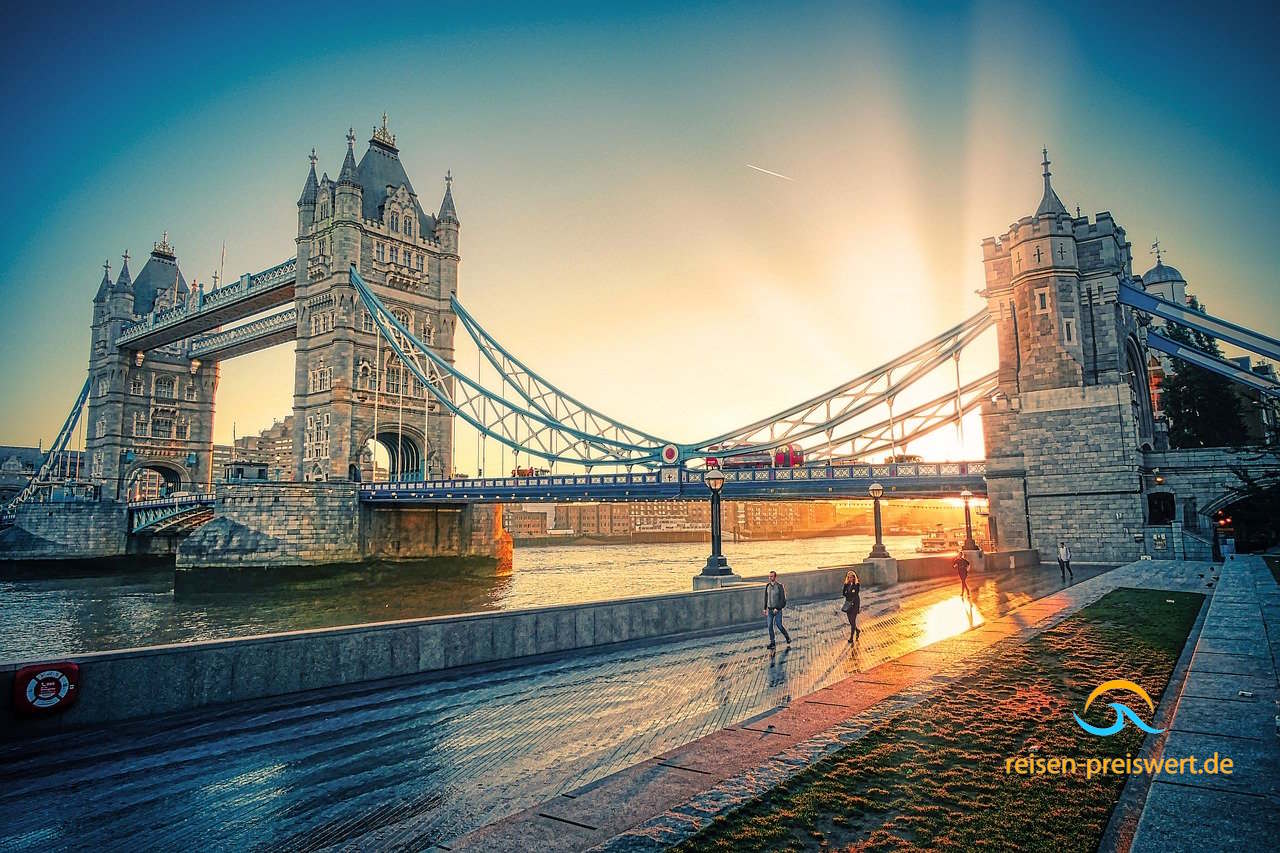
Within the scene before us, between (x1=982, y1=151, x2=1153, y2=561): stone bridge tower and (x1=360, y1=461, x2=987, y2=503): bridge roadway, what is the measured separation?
8.11 feet

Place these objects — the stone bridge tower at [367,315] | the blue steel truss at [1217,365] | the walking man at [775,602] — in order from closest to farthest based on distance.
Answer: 1. the walking man at [775,602]
2. the blue steel truss at [1217,365]
3. the stone bridge tower at [367,315]

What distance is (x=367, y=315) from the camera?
55.5 meters

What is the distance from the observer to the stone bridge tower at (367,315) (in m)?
53.3

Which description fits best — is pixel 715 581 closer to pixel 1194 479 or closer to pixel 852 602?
pixel 852 602

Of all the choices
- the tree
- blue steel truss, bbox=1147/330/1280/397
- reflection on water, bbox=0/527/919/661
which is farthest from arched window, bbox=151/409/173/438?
the tree

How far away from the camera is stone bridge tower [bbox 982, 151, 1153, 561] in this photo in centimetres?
3388

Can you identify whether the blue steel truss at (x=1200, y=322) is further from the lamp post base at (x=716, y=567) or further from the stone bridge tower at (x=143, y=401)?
the stone bridge tower at (x=143, y=401)

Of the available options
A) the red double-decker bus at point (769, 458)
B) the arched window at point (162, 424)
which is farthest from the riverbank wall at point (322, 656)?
the arched window at point (162, 424)

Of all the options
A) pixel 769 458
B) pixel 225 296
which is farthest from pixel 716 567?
pixel 225 296

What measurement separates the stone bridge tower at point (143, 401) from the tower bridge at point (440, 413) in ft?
0.78

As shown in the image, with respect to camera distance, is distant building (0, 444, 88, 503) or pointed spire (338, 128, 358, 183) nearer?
pointed spire (338, 128, 358, 183)

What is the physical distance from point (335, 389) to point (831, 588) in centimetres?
4363

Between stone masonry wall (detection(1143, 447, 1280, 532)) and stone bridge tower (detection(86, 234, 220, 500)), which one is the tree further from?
stone bridge tower (detection(86, 234, 220, 500))
